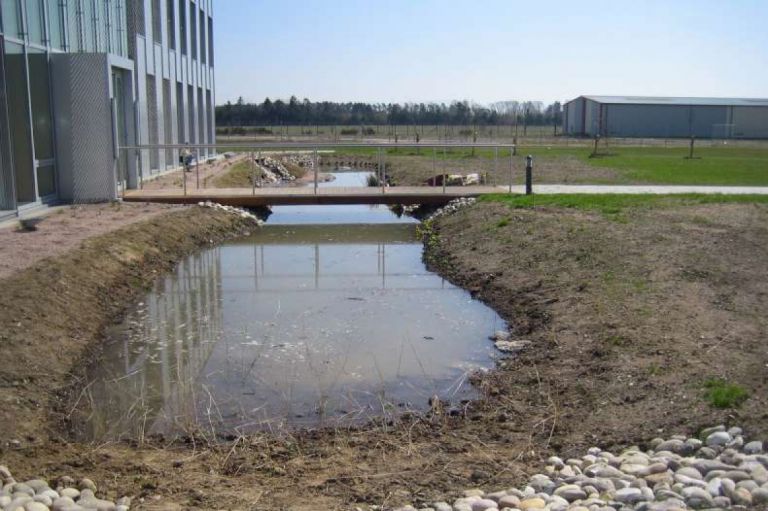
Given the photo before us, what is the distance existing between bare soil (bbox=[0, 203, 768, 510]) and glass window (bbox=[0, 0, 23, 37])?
4.25m

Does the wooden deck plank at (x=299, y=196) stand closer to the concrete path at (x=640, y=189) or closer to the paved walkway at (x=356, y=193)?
the paved walkway at (x=356, y=193)

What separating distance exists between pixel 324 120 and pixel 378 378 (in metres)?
72.1

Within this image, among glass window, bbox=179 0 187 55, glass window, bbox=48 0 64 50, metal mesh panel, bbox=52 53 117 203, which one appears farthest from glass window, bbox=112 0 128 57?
glass window, bbox=179 0 187 55

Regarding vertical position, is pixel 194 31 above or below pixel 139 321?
above

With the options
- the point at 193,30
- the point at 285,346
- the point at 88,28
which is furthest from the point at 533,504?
the point at 193,30

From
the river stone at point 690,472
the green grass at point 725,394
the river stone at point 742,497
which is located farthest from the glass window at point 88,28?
the river stone at point 742,497

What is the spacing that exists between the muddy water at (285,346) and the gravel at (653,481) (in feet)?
6.84

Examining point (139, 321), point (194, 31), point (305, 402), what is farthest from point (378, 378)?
point (194, 31)

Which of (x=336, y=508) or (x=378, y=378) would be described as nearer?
(x=336, y=508)

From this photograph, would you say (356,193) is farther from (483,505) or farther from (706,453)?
(483,505)

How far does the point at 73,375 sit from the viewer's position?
7586mm

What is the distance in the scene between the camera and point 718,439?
508 cm

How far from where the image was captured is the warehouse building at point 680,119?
64.8 m

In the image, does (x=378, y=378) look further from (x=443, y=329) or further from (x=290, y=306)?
(x=290, y=306)
